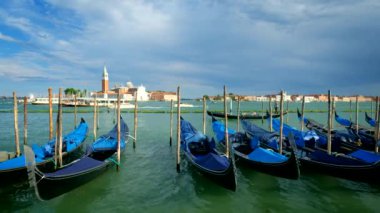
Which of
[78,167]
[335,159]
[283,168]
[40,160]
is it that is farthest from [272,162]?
[40,160]

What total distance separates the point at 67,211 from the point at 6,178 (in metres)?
2.02

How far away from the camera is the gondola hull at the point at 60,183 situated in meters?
4.77

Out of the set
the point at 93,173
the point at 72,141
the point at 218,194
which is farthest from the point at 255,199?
the point at 72,141

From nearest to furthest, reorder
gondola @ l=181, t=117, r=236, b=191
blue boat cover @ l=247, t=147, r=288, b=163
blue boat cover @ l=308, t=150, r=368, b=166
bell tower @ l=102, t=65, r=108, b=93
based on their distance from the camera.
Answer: gondola @ l=181, t=117, r=236, b=191
blue boat cover @ l=308, t=150, r=368, b=166
blue boat cover @ l=247, t=147, r=288, b=163
bell tower @ l=102, t=65, r=108, b=93

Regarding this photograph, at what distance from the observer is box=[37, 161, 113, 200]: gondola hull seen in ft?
15.6

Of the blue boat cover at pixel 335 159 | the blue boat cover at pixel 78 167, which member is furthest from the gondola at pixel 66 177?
the blue boat cover at pixel 335 159

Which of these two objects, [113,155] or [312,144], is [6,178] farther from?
[312,144]

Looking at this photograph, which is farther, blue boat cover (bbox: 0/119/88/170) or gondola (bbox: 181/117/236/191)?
blue boat cover (bbox: 0/119/88/170)

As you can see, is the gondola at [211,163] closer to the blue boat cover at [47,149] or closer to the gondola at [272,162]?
the gondola at [272,162]

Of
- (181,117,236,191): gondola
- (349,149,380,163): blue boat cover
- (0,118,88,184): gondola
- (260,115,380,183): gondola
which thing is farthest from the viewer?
(349,149,380,163): blue boat cover

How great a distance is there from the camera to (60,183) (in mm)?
5062

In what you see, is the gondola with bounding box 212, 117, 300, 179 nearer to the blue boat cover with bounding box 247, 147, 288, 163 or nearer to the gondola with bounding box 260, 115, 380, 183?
the blue boat cover with bounding box 247, 147, 288, 163

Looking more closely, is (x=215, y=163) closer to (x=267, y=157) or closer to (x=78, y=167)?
(x=267, y=157)

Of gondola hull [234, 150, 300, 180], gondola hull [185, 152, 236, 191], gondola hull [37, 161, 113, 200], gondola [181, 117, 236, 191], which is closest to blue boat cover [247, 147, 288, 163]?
gondola hull [234, 150, 300, 180]
